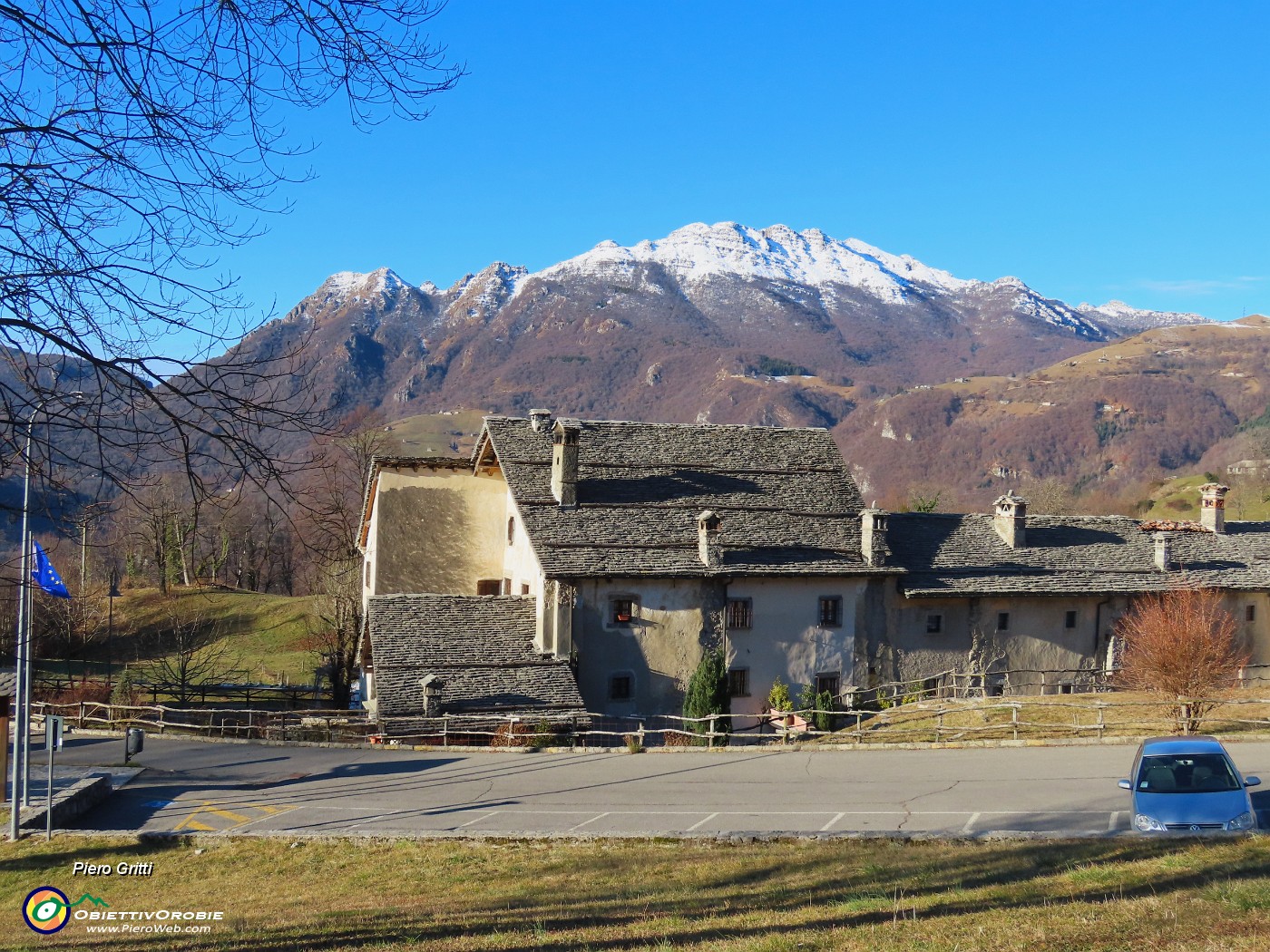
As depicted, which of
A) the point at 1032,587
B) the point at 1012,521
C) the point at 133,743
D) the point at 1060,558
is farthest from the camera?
the point at 1012,521

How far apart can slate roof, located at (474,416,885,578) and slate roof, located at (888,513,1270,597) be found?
8.10ft

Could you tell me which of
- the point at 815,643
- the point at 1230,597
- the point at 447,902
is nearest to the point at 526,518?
the point at 815,643

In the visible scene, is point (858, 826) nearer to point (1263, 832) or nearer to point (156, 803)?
point (1263, 832)

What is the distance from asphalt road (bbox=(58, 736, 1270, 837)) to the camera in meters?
18.0

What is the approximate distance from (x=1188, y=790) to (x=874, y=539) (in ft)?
64.0

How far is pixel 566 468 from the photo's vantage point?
34062 millimetres

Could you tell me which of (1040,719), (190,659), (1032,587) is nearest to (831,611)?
(1032,587)

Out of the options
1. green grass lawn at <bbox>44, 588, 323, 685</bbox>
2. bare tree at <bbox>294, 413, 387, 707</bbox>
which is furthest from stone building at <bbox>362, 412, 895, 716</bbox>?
green grass lawn at <bbox>44, 588, 323, 685</bbox>

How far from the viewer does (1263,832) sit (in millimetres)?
13719

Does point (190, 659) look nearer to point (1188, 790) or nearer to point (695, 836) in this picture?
point (695, 836)

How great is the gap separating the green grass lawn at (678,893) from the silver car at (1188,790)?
1.46 m

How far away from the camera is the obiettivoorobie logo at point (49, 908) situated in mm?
12828

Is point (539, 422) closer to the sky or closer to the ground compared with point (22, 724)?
closer to the sky

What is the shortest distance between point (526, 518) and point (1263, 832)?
882 inches
